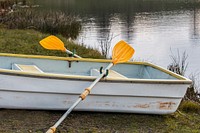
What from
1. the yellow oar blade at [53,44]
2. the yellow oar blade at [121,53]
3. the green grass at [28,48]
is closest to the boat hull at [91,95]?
the yellow oar blade at [121,53]

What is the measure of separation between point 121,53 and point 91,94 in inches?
41.2

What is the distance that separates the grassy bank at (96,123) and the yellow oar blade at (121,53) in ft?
2.82

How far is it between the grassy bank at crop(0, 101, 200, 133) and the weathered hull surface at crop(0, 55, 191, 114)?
112 millimetres

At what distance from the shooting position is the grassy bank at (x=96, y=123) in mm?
5199

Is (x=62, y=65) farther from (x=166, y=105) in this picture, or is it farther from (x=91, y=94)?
(x=166, y=105)

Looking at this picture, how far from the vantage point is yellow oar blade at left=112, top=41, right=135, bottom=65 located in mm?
6129

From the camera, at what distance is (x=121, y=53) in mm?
6230

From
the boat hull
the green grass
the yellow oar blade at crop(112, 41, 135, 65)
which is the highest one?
the yellow oar blade at crop(112, 41, 135, 65)

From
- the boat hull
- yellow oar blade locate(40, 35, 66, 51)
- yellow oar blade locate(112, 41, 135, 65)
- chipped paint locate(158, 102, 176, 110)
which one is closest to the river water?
yellow oar blade locate(112, 41, 135, 65)

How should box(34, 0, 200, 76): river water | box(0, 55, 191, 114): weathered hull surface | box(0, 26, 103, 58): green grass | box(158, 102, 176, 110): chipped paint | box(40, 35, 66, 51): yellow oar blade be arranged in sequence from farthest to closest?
box(34, 0, 200, 76): river water, box(0, 26, 103, 58): green grass, box(40, 35, 66, 51): yellow oar blade, box(158, 102, 176, 110): chipped paint, box(0, 55, 191, 114): weathered hull surface

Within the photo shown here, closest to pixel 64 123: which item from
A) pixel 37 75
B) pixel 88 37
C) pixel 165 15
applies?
pixel 37 75

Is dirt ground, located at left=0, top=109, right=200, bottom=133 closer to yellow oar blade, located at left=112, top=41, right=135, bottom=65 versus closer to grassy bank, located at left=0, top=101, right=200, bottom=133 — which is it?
grassy bank, located at left=0, top=101, right=200, bottom=133

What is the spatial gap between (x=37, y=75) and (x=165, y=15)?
89.4ft

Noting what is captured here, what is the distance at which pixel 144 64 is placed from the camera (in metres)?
6.72
